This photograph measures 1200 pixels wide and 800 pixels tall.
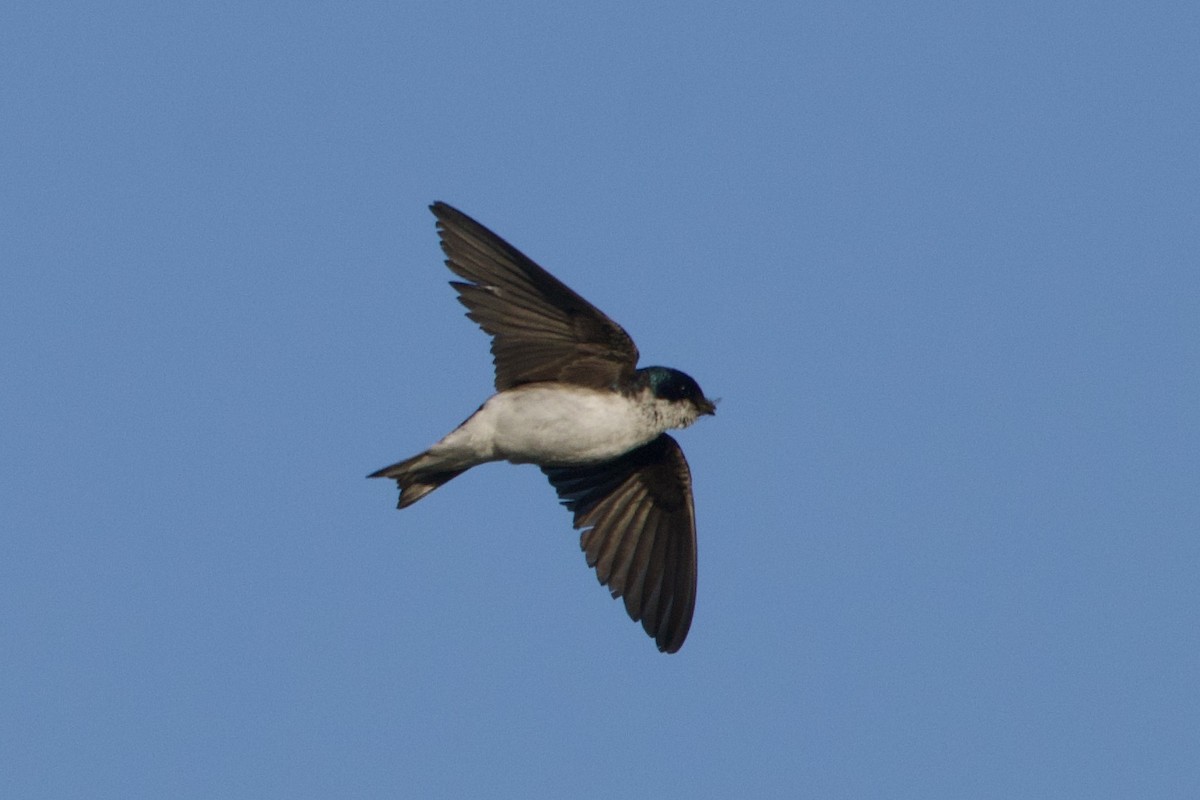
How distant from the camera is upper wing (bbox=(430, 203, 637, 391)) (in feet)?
29.9

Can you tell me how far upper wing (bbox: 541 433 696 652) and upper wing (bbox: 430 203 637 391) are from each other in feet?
3.11

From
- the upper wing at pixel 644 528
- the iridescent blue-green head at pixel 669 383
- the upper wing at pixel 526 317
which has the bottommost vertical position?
the upper wing at pixel 644 528

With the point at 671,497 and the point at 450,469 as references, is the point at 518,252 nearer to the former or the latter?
the point at 450,469

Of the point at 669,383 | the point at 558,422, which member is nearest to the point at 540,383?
the point at 558,422

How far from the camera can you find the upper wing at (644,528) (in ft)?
33.9

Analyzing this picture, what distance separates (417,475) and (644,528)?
140 centimetres

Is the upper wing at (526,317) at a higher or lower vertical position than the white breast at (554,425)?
higher

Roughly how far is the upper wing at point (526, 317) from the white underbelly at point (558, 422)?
0.30ft

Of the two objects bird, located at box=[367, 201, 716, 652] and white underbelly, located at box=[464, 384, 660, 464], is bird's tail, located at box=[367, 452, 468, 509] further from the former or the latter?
white underbelly, located at box=[464, 384, 660, 464]

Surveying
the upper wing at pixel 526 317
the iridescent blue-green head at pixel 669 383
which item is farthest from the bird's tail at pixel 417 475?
the iridescent blue-green head at pixel 669 383

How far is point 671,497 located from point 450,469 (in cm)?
139

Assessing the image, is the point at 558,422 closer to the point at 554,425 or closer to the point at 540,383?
the point at 554,425

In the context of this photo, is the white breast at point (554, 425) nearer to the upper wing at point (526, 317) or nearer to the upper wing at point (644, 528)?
the upper wing at point (526, 317)

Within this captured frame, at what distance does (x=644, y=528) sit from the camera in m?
10.4
